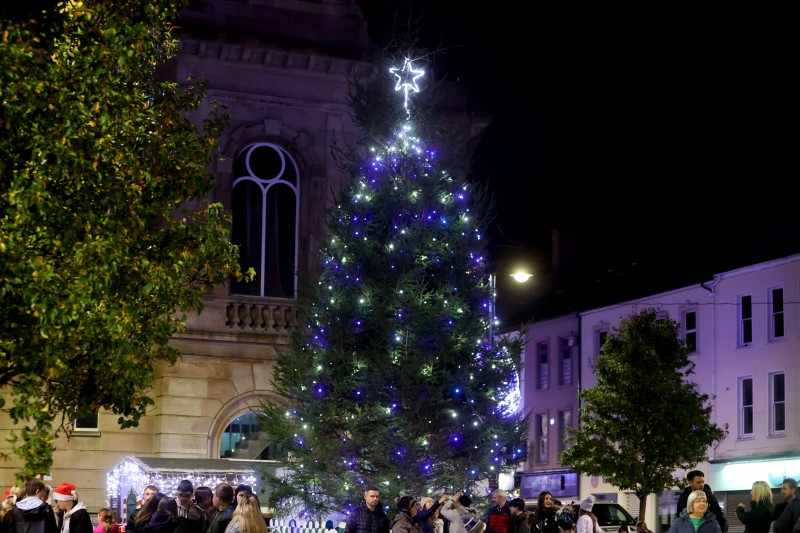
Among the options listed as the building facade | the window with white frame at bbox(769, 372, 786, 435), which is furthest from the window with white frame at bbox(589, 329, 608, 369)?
the window with white frame at bbox(769, 372, 786, 435)

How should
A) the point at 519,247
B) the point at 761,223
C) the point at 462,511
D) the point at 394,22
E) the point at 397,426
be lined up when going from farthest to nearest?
the point at 519,247, the point at 761,223, the point at 394,22, the point at 397,426, the point at 462,511

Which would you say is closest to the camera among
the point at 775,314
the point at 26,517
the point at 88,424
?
the point at 26,517

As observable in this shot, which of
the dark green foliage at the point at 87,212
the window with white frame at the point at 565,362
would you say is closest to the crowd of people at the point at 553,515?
the dark green foliage at the point at 87,212

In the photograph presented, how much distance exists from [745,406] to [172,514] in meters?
36.7

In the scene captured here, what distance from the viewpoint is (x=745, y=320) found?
167 ft

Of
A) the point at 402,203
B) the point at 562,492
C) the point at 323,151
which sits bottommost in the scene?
the point at 562,492

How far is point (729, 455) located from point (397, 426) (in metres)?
28.1

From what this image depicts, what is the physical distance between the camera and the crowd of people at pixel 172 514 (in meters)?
14.2

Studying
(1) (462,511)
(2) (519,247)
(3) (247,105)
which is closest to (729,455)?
(2) (519,247)

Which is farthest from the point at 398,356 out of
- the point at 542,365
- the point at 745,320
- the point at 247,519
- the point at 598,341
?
the point at 542,365

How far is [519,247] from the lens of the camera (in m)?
69.6

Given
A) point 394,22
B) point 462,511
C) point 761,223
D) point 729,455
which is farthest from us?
point 761,223

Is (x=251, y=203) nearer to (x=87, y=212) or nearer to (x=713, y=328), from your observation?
(x=87, y=212)

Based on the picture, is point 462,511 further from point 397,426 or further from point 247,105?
point 247,105
